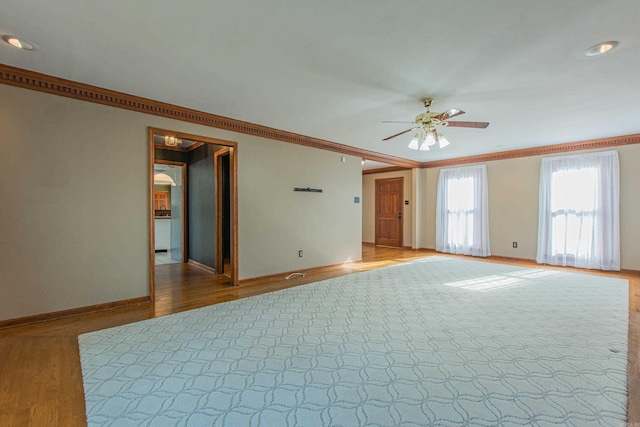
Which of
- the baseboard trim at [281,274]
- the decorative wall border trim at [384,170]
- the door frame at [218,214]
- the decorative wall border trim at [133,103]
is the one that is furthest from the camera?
the decorative wall border trim at [384,170]

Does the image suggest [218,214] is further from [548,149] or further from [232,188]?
[548,149]

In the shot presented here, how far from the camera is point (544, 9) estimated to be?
1947mm

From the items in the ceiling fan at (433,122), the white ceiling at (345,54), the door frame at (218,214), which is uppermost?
the white ceiling at (345,54)

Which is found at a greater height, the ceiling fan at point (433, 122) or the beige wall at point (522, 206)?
the ceiling fan at point (433, 122)

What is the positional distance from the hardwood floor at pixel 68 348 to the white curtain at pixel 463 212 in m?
2.49

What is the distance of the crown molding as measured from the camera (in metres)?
5.37

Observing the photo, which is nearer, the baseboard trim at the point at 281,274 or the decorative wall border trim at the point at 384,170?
the baseboard trim at the point at 281,274

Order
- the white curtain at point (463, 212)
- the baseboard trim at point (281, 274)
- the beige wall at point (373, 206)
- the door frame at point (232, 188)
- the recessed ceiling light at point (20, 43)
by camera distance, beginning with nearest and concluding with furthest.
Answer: the recessed ceiling light at point (20, 43) < the door frame at point (232, 188) < the baseboard trim at point (281, 274) < the white curtain at point (463, 212) < the beige wall at point (373, 206)

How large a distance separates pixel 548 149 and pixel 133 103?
7619 mm

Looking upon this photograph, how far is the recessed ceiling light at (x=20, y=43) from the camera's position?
7.63 ft

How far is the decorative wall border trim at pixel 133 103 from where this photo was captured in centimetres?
295

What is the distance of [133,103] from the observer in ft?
11.8

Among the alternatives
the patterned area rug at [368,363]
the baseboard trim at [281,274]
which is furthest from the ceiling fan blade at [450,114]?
the baseboard trim at [281,274]

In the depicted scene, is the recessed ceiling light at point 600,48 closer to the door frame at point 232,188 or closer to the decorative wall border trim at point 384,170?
the door frame at point 232,188
